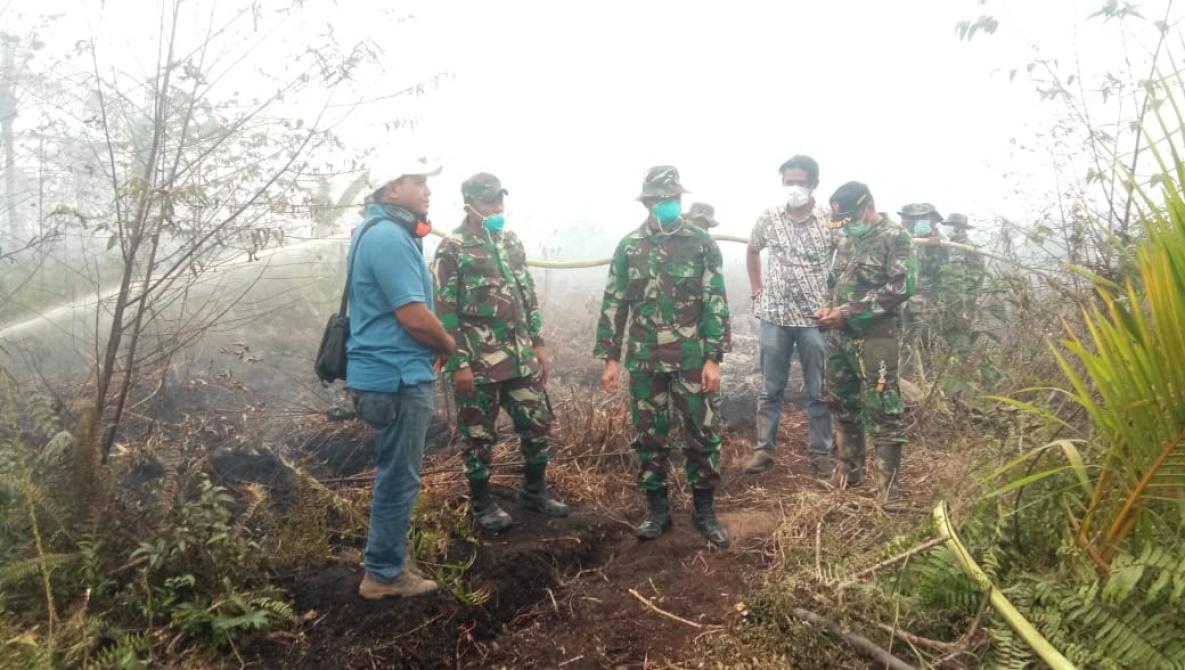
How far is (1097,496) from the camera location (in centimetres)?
185

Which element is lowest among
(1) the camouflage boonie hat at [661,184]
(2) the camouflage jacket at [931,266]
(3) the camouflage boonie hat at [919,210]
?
(2) the camouflage jacket at [931,266]

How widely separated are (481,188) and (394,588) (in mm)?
2243

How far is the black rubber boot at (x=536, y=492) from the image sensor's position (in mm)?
4266

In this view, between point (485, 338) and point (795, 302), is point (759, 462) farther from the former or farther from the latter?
point (485, 338)

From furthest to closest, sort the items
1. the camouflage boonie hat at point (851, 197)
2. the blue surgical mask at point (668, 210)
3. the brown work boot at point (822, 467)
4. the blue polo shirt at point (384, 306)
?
the brown work boot at point (822, 467) → the camouflage boonie hat at point (851, 197) → the blue surgical mask at point (668, 210) → the blue polo shirt at point (384, 306)

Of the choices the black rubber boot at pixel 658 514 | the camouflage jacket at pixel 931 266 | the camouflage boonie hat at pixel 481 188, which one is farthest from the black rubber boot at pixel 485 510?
the camouflage jacket at pixel 931 266

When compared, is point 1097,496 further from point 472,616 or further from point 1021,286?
point 1021,286

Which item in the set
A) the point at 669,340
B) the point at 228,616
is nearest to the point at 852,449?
the point at 669,340

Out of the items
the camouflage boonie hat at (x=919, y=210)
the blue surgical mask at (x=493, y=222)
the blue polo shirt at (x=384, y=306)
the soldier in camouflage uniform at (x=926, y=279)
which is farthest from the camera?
the camouflage boonie hat at (x=919, y=210)

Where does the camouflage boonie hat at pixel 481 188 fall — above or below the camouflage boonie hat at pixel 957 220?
above

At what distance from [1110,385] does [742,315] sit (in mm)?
9785

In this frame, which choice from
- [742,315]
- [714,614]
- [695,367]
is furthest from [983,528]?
[742,315]

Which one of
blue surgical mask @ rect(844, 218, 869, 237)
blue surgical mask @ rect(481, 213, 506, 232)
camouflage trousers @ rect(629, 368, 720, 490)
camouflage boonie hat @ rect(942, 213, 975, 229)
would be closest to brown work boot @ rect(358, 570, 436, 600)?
camouflage trousers @ rect(629, 368, 720, 490)

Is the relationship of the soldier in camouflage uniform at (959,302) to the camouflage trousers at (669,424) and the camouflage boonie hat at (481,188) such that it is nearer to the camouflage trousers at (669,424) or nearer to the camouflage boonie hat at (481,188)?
the camouflage trousers at (669,424)
